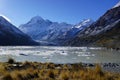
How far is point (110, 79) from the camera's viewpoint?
16.2 metres

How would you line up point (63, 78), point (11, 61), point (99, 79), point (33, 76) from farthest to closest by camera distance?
point (11, 61), point (33, 76), point (63, 78), point (99, 79)

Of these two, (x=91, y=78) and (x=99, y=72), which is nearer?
(x=91, y=78)

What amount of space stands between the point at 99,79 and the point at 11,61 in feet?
69.1

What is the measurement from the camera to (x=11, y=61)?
34.0 meters

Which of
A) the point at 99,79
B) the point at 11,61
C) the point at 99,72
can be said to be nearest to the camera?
the point at 99,79

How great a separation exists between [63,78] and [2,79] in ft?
10.6

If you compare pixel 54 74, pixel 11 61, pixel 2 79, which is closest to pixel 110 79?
pixel 54 74

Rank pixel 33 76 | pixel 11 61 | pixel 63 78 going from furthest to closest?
pixel 11 61 → pixel 33 76 → pixel 63 78

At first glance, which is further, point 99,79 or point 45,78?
point 45,78

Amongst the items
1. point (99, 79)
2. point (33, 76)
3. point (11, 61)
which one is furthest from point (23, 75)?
point (11, 61)

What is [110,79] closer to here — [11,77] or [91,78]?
[91,78]

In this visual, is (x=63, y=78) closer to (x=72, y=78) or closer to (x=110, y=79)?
(x=72, y=78)

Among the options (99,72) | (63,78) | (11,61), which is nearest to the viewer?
(63,78)

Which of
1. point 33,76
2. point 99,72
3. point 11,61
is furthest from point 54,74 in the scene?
point 11,61
